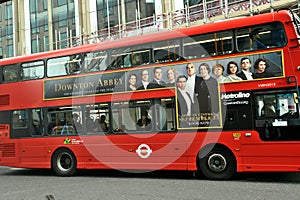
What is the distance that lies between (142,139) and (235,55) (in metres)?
3.38

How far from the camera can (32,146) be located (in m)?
11.6

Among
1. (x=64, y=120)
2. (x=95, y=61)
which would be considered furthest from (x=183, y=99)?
(x=64, y=120)

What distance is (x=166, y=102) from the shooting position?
383 inches

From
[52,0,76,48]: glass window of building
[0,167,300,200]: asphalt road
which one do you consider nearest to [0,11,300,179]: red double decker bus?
[0,167,300,200]: asphalt road

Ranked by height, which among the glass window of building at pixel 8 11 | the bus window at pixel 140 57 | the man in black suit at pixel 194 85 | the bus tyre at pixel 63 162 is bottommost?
the bus tyre at pixel 63 162

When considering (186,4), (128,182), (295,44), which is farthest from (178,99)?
(186,4)

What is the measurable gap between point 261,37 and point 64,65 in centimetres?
595

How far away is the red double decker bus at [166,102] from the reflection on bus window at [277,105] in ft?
0.07

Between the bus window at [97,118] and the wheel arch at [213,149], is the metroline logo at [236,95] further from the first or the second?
the bus window at [97,118]

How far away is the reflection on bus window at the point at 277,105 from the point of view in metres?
8.28

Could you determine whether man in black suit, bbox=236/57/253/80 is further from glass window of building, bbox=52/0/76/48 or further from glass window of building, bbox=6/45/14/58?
glass window of building, bbox=6/45/14/58

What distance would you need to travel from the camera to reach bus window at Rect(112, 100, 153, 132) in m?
9.92

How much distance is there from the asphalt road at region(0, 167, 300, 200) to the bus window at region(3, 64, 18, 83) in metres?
3.29

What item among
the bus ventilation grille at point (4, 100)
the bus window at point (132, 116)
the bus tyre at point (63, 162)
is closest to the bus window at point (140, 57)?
the bus window at point (132, 116)
